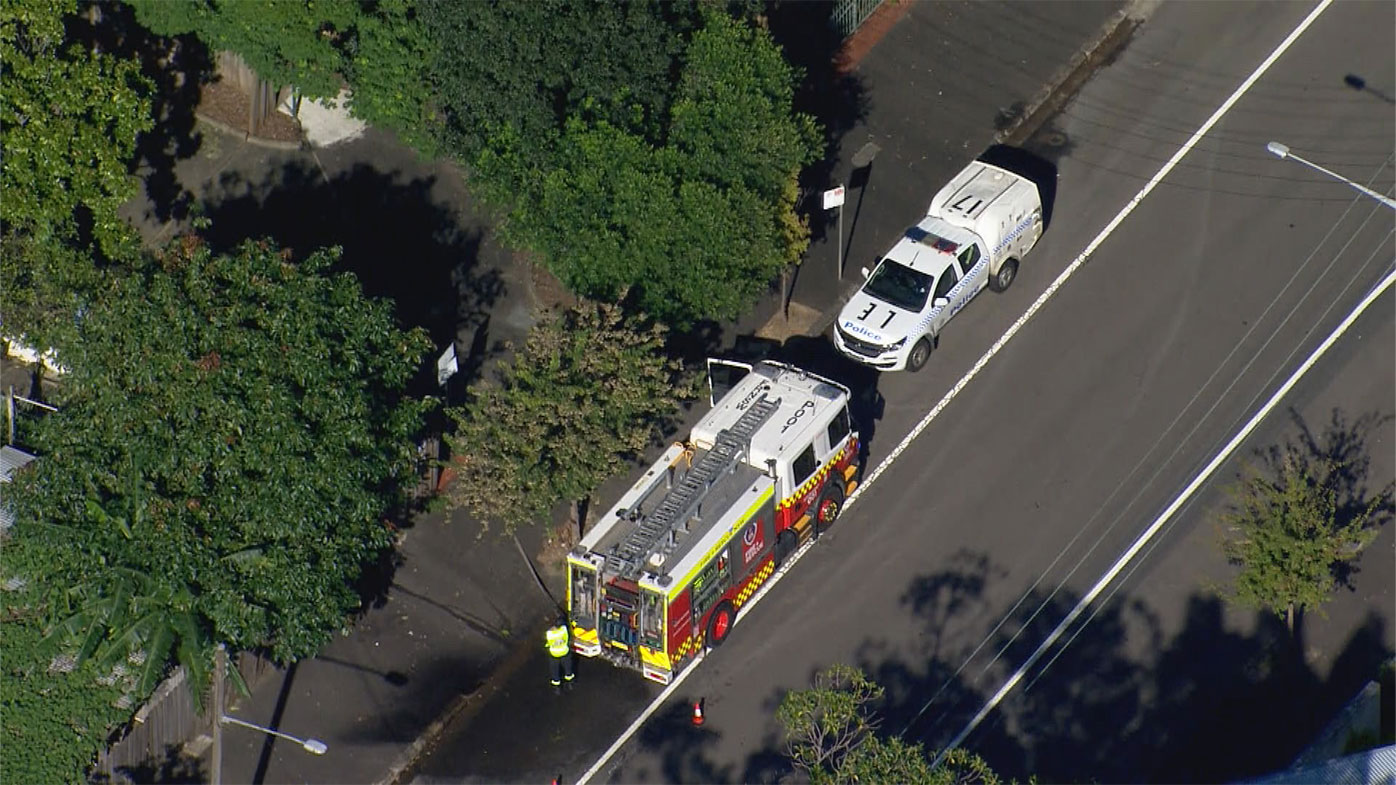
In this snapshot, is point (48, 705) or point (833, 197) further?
point (833, 197)

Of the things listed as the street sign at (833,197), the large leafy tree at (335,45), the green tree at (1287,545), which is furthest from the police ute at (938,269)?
the large leafy tree at (335,45)

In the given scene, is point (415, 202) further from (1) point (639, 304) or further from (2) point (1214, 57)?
(2) point (1214, 57)

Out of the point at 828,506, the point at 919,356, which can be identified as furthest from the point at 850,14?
the point at 828,506

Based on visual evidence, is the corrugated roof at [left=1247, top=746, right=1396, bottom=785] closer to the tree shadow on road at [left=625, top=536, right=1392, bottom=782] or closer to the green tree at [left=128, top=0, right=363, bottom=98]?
the tree shadow on road at [left=625, top=536, right=1392, bottom=782]

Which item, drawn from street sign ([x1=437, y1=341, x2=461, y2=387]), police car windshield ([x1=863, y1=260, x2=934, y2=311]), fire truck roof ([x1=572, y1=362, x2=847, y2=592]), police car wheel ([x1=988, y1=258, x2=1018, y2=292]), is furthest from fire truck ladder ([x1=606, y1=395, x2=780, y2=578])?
police car wheel ([x1=988, y1=258, x2=1018, y2=292])

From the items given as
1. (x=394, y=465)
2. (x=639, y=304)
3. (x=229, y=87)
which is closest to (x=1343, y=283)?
(x=639, y=304)

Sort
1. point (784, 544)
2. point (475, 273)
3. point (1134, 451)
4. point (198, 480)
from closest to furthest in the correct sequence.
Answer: point (198, 480)
point (784, 544)
point (1134, 451)
point (475, 273)

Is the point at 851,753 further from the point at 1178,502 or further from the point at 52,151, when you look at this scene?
the point at 52,151
